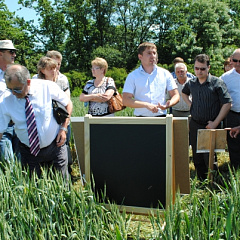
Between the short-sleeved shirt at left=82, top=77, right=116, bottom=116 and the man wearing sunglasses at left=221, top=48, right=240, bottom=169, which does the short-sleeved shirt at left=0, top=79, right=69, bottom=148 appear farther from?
the man wearing sunglasses at left=221, top=48, right=240, bottom=169

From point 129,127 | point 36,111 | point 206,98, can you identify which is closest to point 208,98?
point 206,98

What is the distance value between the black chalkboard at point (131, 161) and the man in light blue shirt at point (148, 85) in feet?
2.61

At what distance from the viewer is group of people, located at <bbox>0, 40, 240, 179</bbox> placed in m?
2.85

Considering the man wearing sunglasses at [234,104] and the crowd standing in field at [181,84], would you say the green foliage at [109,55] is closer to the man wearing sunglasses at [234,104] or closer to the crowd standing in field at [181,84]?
the crowd standing in field at [181,84]

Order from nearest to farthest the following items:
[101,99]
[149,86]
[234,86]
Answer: [149,86]
[234,86]
[101,99]

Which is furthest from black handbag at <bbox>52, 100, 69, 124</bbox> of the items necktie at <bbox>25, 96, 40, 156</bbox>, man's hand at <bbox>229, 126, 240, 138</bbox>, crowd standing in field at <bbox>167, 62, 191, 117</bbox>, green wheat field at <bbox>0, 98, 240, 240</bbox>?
crowd standing in field at <bbox>167, 62, 191, 117</bbox>

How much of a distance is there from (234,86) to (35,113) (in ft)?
7.49

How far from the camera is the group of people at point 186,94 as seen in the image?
361 cm

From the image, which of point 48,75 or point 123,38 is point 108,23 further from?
point 48,75

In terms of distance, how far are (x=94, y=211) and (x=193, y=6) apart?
3966cm

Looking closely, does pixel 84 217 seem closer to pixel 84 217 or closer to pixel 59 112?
pixel 84 217

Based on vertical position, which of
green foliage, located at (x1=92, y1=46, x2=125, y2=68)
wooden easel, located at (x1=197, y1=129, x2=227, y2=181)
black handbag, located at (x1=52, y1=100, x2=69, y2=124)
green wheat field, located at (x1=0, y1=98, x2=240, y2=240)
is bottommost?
green wheat field, located at (x1=0, y1=98, x2=240, y2=240)

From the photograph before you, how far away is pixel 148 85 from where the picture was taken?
142 inches

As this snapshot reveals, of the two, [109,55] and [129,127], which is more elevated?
[109,55]
